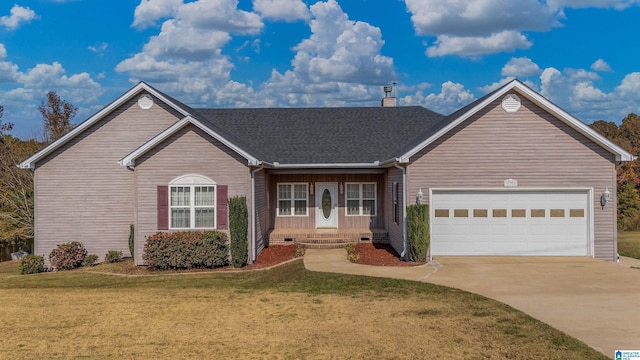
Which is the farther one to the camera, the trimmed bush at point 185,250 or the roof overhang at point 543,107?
the trimmed bush at point 185,250

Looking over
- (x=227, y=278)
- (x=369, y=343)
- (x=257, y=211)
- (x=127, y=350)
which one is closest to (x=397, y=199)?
(x=257, y=211)

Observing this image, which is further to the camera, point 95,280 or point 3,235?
point 3,235

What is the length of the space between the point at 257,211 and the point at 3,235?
18.5 m

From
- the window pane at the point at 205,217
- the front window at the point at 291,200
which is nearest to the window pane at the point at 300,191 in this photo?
the front window at the point at 291,200

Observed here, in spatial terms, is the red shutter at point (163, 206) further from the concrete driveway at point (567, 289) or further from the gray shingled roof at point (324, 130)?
the concrete driveway at point (567, 289)

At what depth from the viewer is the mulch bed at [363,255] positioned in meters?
15.0

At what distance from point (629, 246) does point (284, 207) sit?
15496mm

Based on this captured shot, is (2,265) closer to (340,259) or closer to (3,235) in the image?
(3,235)

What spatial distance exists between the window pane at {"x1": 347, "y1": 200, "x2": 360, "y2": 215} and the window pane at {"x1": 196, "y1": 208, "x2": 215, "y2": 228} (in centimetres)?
655

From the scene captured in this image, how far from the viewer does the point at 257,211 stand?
16.9m

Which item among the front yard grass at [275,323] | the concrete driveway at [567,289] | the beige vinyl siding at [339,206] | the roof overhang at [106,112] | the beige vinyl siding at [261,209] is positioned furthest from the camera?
the beige vinyl siding at [339,206]

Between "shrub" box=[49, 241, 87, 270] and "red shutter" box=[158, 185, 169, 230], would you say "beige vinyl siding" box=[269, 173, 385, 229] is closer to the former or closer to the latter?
"red shutter" box=[158, 185, 169, 230]

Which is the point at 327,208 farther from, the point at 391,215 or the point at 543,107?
the point at 543,107

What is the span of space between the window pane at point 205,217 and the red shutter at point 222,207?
0.75 ft
